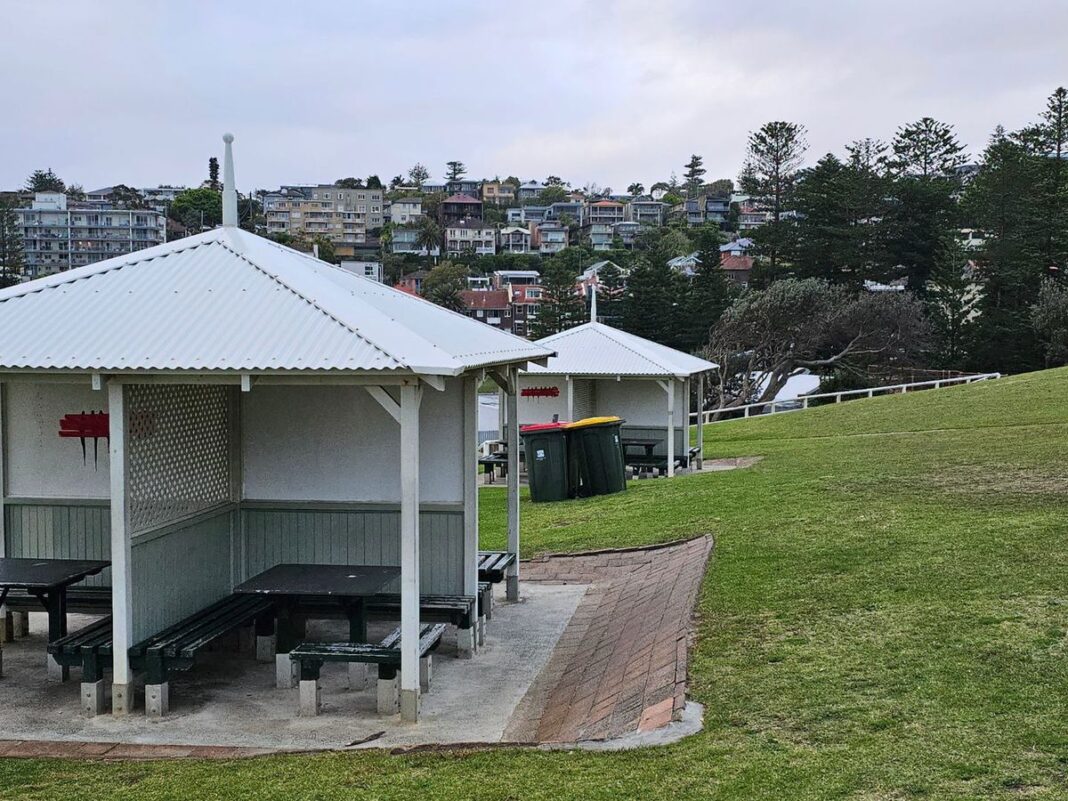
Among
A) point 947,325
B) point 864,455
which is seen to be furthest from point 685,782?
point 947,325

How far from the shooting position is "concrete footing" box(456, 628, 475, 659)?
927 centimetres

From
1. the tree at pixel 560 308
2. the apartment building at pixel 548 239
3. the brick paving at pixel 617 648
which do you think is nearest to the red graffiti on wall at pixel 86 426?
the brick paving at pixel 617 648

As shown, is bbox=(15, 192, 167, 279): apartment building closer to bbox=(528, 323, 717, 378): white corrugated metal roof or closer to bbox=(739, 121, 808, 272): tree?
bbox=(739, 121, 808, 272): tree

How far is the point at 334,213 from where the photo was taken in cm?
15800

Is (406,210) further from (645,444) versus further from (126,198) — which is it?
(645,444)

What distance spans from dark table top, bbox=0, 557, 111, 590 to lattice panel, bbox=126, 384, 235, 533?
605 mm

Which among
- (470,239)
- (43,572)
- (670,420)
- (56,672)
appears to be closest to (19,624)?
(56,672)

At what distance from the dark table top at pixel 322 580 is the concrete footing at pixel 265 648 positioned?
60 centimetres

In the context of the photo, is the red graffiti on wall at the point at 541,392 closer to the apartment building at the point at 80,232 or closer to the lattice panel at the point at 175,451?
the lattice panel at the point at 175,451

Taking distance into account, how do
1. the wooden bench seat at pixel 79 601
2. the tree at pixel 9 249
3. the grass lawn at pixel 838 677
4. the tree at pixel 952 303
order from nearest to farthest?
the grass lawn at pixel 838 677 → the wooden bench seat at pixel 79 601 → the tree at pixel 952 303 → the tree at pixel 9 249

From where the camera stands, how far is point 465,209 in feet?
497

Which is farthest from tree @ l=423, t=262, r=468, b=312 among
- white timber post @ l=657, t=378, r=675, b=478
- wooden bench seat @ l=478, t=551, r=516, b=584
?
wooden bench seat @ l=478, t=551, r=516, b=584

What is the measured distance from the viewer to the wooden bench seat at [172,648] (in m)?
7.75

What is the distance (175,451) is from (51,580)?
1.28m
